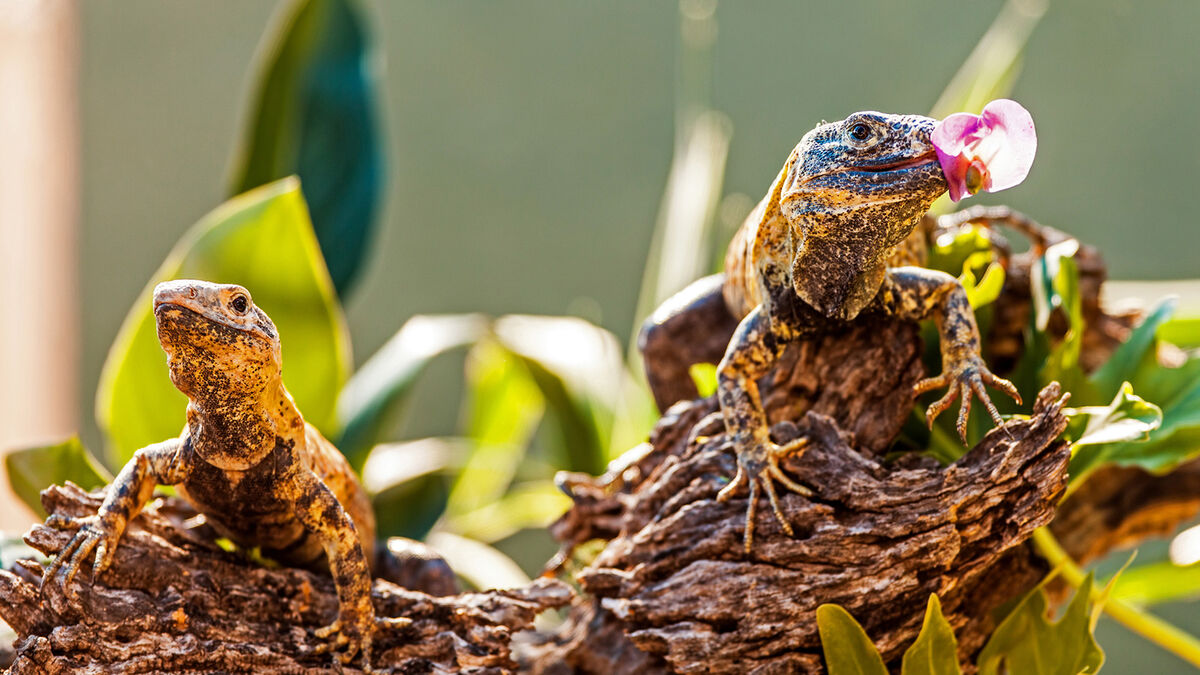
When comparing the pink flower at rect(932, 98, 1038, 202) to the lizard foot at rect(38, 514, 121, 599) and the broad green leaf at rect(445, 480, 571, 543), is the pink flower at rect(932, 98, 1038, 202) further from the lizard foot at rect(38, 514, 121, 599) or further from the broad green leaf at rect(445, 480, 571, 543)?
the broad green leaf at rect(445, 480, 571, 543)

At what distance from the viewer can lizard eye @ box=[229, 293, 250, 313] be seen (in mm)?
996

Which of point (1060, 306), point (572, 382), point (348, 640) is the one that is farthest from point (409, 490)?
point (1060, 306)

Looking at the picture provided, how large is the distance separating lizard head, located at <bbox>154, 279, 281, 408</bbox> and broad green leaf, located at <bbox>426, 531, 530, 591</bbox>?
99 centimetres

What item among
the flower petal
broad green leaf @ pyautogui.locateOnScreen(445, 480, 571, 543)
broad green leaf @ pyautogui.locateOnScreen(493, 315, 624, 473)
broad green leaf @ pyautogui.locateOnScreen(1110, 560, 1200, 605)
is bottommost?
broad green leaf @ pyautogui.locateOnScreen(1110, 560, 1200, 605)

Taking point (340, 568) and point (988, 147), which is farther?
point (340, 568)

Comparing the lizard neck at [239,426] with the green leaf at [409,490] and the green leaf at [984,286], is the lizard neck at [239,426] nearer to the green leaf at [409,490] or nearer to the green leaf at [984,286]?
the green leaf at [984,286]

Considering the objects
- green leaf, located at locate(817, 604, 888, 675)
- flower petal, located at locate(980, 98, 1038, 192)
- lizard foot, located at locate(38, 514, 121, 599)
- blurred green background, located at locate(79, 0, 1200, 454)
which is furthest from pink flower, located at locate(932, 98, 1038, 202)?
blurred green background, located at locate(79, 0, 1200, 454)

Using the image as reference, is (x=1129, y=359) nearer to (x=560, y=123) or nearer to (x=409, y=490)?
(x=409, y=490)

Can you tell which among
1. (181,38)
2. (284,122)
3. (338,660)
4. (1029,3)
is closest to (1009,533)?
(338,660)

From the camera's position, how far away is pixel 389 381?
204 cm

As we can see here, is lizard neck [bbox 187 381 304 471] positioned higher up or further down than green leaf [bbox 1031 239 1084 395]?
further down

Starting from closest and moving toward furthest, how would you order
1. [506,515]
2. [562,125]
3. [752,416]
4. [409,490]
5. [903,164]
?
1. [903,164]
2. [752,416]
3. [409,490]
4. [506,515]
5. [562,125]

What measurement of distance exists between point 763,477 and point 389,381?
1.12 m

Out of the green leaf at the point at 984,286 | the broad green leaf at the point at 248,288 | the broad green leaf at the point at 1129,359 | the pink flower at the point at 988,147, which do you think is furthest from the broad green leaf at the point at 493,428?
the pink flower at the point at 988,147
